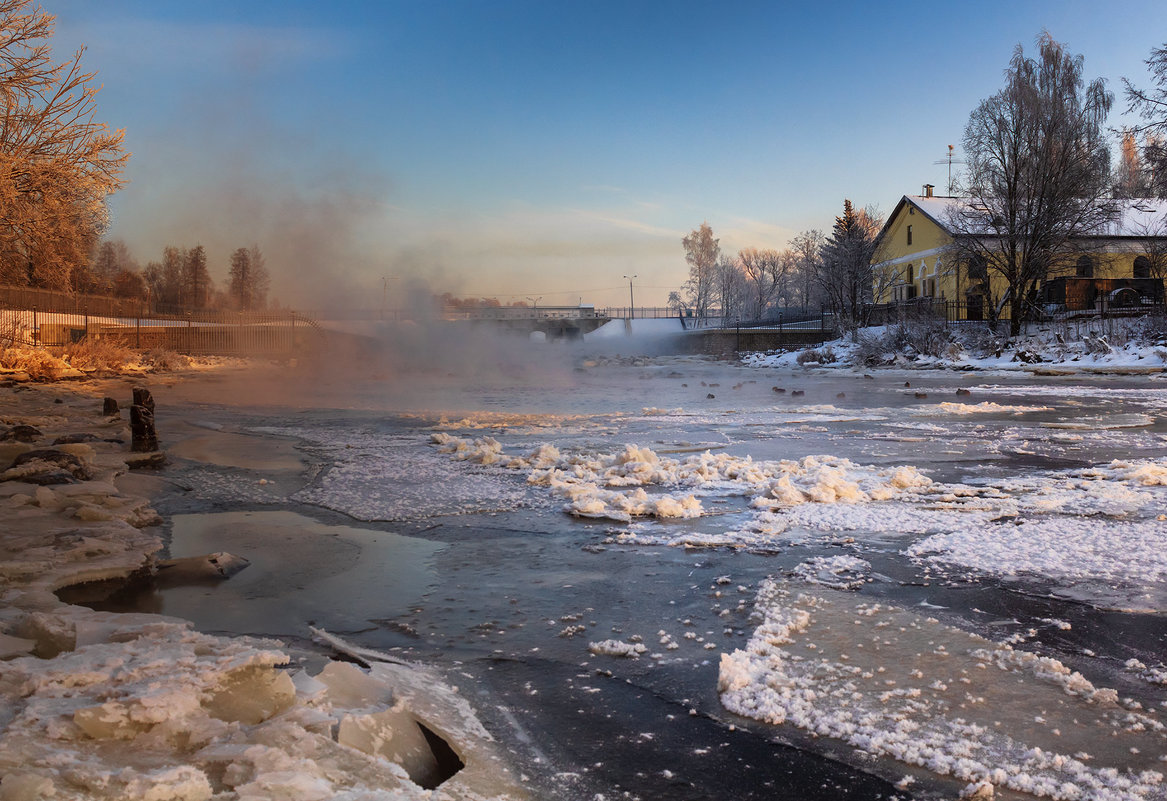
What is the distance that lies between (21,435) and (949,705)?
34.7 feet

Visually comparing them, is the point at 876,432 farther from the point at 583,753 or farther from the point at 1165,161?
the point at 1165,161

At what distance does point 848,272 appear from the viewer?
47938 millimetres

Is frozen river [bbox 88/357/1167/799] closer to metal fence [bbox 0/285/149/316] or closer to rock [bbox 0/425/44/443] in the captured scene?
rock [bbox 0/425/44/443]

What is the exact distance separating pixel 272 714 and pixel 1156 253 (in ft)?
170

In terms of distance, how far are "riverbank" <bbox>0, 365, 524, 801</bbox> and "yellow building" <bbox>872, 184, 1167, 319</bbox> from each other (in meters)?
37.6

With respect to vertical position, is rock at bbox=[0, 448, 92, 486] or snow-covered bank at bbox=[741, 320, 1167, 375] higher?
snow-covered bank at bbox=[741, 320, 1167, 375]

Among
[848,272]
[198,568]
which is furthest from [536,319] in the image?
[198,568]

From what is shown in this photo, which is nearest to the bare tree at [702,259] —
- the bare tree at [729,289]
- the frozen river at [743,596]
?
the bare tree at [729,289]

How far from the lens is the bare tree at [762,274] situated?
110 metres

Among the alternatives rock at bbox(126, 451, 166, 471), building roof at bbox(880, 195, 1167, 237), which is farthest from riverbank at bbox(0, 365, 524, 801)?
building roof at bbox(880, 195, 1167, 237)

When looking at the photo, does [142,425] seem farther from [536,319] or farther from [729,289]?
[729,289]

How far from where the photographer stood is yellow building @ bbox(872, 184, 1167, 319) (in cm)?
3828

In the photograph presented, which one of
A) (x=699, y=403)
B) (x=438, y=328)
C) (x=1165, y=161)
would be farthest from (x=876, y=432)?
(x=438, y=328)

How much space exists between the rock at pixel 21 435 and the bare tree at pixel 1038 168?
3530 cm
